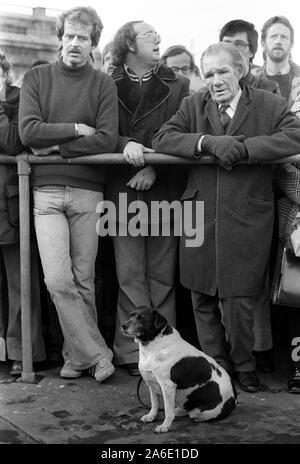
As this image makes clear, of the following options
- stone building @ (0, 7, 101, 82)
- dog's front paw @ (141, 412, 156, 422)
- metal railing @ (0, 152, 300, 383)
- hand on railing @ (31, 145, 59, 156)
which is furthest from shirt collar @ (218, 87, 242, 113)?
stone building @ (0, 7, 101, 82)

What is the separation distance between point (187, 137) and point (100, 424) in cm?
163

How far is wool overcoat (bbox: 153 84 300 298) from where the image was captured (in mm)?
4410

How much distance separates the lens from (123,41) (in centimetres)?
492

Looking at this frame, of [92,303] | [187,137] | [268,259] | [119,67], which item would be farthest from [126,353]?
[119,67]

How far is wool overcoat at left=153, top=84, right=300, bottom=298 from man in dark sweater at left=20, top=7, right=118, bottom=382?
17.0 inches

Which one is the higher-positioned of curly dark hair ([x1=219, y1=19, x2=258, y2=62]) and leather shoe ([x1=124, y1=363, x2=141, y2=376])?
curly dark hair ([x1=219, y1=19, x2=258, y2=62])

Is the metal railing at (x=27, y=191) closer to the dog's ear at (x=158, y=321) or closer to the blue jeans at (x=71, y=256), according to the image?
the blue jeans at (x=71, y=256)

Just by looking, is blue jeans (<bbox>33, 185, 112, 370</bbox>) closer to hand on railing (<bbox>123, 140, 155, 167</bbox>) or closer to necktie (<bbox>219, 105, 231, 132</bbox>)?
hand on railing (<bbox>123, 140, 155, 167</bbox>)

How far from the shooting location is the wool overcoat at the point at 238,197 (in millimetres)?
4410

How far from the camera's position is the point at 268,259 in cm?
457

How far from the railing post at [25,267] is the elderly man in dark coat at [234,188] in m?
0.78

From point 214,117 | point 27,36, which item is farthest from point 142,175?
point 27,36

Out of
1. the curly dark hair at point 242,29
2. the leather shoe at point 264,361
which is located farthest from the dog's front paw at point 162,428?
the curly dark hair at point 242,29

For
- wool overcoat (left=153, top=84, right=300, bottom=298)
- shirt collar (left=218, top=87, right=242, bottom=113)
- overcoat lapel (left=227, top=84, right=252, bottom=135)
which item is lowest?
wool overcoat (left=153, top=84, right=300, bottom=298)
